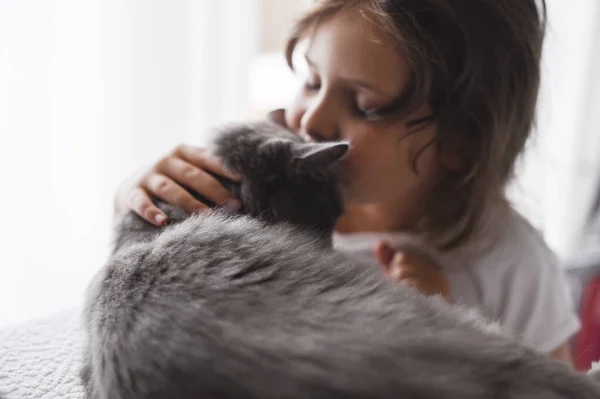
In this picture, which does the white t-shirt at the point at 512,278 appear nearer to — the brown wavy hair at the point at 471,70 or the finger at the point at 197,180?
the brown wavy hair at the point at 471,70

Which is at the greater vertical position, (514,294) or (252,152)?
(252,152)

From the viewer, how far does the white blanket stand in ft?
2.38

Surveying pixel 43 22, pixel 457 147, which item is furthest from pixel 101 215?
pixel 457 147

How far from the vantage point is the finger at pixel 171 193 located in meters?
0.86

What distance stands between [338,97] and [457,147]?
0.29 meters

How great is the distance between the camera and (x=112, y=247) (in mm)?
923

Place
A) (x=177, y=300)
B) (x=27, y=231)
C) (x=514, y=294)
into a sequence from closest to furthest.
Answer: (x=177, y=300) < (x=514, y=294) < (x=27, y=231)

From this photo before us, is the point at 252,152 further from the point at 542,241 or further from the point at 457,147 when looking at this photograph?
the point at 542,241

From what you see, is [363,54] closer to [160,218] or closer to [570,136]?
[160,218]

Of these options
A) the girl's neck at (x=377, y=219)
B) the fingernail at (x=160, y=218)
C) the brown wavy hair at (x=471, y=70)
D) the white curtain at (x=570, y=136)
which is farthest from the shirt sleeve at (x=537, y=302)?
the white curtain at (x=570, y=136)

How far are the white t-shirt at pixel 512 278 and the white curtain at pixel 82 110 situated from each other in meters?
0.71

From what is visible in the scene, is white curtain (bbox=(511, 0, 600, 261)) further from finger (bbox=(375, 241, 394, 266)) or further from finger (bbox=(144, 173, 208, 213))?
finger (bbox=(144, 173, 208, 213))

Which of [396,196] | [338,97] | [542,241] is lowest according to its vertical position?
[542,241]

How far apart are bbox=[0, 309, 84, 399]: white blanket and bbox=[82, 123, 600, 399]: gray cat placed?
9cm
